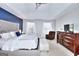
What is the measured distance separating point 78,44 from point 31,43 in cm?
136

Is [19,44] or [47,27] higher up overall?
[47,27]

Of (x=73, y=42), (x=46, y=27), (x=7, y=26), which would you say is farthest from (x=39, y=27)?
(x=73, y=42)

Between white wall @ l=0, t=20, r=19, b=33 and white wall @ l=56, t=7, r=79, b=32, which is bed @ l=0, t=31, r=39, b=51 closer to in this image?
white wall @ l=0, t=20, r=19, b=33

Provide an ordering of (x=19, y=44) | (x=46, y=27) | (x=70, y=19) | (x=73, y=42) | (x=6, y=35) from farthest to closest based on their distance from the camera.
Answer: (x=70, y=19) < (x=73, y=42) < (x=19, y=44) < (x=46, y=27) < (x=6, y=35)

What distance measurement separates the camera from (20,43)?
3.24 meters

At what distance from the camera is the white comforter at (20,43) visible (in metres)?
2.93

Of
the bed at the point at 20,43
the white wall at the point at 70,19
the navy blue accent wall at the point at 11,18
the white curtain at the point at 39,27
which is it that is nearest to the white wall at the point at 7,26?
the navy blue accent wall at the point at 11,18

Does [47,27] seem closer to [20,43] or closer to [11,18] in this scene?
[20,43]

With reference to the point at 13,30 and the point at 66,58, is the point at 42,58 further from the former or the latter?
the point at 13,30

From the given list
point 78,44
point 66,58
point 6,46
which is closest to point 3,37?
point 6,46

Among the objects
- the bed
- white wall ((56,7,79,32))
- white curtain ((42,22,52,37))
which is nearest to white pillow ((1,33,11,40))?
the bed

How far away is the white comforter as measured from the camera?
115 inches

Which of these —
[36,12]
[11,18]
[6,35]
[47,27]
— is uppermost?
[36,12]

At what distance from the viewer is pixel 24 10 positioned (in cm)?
318
